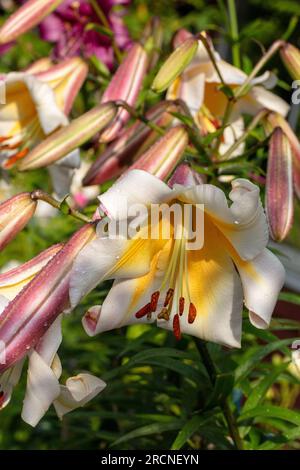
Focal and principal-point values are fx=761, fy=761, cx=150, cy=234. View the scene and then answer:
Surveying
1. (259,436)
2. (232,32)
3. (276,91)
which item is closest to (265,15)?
(276,91)

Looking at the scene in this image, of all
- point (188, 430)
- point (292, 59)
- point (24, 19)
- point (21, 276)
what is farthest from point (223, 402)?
point (24, 19)

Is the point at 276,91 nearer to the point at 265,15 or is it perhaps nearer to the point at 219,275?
the point at 265,15

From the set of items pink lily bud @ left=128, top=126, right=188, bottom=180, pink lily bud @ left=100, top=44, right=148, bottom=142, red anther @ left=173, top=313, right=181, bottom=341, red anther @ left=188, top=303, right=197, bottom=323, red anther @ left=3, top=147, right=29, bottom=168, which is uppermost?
pink lily bud @ left=128, top=126, right=188, bottom=180

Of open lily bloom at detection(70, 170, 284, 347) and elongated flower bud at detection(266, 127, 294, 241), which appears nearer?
open lily bloom at detection(70, 170, 284, 347)

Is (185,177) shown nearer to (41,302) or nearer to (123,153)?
(41,302)

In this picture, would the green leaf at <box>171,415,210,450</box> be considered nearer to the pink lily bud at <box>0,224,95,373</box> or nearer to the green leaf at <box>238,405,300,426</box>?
the green leaf at <box>238,405,300,426</box>

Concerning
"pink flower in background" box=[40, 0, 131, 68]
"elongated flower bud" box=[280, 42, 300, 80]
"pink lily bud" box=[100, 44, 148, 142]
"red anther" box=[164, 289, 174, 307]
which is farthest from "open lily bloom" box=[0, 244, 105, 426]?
"pink flower in background" box=[40, 0, 131, 68]
